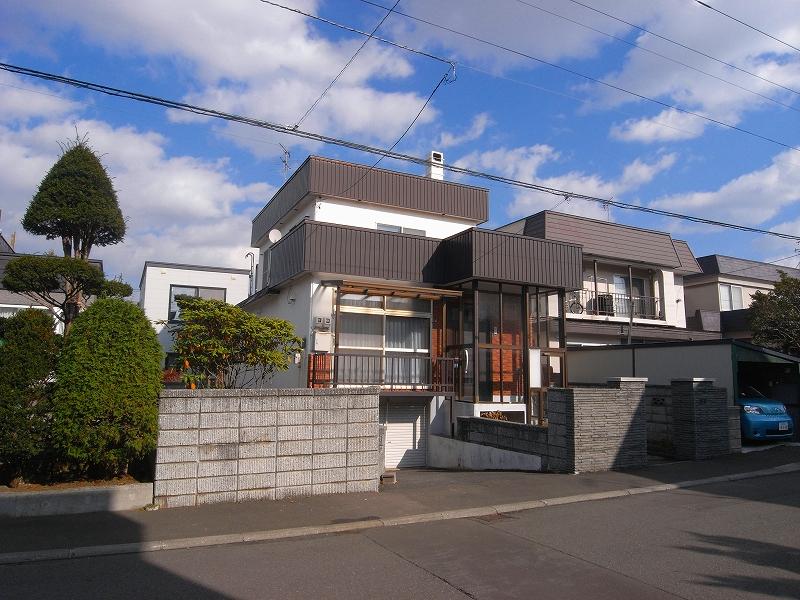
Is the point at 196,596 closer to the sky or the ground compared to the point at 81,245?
closer to the ground

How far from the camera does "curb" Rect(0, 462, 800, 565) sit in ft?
20.4

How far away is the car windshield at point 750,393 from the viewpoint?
14780mm

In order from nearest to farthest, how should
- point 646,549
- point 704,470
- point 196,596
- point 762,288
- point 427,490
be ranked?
1. point 196,596
2. point 646,549
3. point 427,490
4. point 704,470
5. point 762,288

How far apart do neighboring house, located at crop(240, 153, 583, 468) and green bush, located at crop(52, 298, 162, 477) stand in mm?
5204

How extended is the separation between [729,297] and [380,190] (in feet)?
60.8

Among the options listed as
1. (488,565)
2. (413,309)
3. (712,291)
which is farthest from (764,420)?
(712,291)

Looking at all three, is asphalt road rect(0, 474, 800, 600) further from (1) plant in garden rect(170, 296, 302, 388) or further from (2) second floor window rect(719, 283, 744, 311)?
(2) second floor window rect(719, 283, 744, 311)

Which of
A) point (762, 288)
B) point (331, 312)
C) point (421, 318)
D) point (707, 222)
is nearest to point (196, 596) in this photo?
point (331, 312)

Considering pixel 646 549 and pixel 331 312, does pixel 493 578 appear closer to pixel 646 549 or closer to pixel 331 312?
pixel 646 549

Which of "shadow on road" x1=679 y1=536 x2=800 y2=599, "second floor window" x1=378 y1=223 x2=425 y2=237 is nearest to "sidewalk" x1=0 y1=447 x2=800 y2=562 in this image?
"shadow on road" x1=679 y1=536 x2=800 y2=599

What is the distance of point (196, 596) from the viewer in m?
5.10

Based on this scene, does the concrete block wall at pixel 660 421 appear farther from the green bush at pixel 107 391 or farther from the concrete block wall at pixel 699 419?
the green bush at pixel 107 391

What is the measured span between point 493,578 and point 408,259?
10513mm

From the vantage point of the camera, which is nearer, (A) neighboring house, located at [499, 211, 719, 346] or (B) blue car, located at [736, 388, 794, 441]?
(B) blue car, located at [736, 388, 794, 441]
